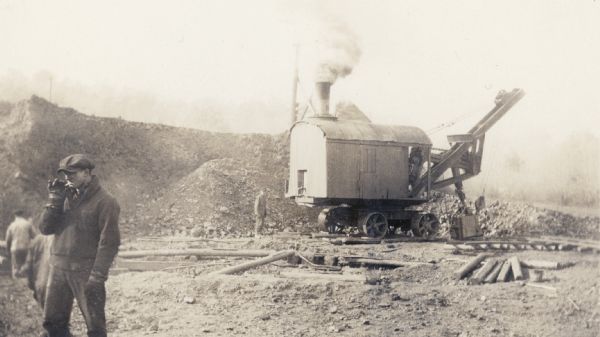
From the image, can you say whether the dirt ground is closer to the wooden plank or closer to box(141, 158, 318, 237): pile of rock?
the wooden plank

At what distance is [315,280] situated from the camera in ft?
25.4

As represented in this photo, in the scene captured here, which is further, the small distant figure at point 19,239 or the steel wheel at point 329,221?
the steel wheel at point 329,221

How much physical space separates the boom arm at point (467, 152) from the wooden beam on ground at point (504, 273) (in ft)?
25.2

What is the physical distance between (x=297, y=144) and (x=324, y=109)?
4.36 feet

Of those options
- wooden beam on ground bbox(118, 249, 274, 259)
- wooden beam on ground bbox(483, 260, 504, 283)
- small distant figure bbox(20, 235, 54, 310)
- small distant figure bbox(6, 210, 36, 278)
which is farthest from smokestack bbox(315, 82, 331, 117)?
small distant figure bbox(20, 235, 54, 310)

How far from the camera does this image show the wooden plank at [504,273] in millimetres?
8164

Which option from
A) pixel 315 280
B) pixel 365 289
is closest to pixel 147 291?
pixel 315 280

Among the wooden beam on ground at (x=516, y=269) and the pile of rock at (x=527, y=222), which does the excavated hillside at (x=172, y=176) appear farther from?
the wooden beam on ground at (x=516, y=269)

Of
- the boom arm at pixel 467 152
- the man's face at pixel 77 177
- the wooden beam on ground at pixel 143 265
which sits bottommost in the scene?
the wooden beam on ground at pixel 143 265

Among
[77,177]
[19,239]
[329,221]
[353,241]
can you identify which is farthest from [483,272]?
[329,221]

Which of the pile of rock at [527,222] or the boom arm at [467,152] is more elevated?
the boom arm at [467,152]

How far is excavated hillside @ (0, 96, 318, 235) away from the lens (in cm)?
1697

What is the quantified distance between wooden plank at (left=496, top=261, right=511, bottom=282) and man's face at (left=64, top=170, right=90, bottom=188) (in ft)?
20.7

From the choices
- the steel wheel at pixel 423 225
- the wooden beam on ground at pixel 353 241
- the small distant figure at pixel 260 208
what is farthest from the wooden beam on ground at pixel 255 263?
the steel wheel at pixel 423 225
